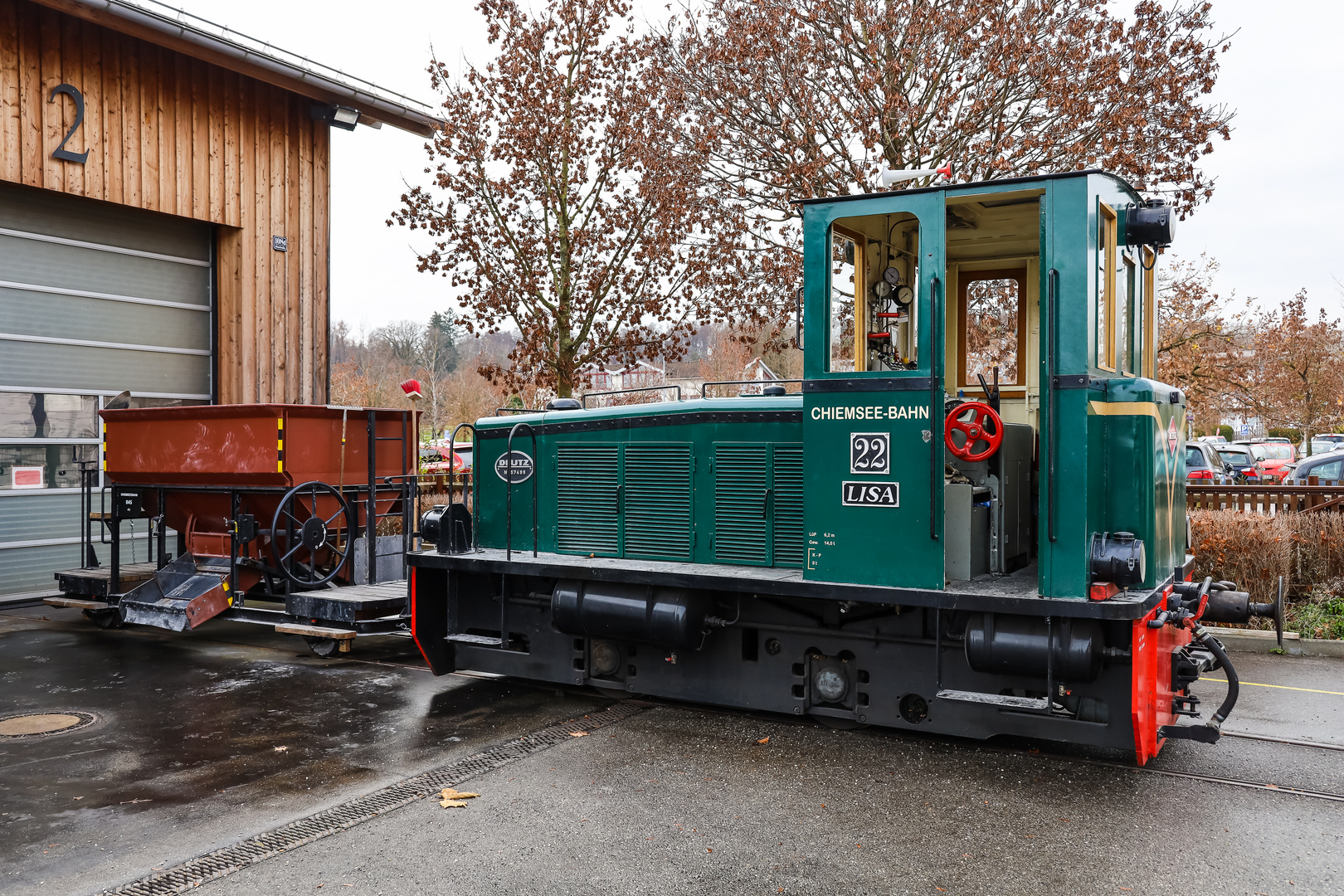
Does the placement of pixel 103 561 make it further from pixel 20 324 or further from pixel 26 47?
pixel 26 47

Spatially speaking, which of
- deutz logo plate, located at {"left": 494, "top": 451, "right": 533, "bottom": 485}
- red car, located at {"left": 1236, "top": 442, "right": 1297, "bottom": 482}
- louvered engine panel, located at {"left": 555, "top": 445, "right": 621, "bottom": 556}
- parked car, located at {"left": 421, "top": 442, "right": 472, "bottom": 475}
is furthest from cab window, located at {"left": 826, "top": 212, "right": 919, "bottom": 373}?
red car, located at {"left": 1236, "top": 442, "right": 1297, "bottom": 482}

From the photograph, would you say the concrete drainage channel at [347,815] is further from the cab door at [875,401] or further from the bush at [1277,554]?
the bush at [1277,554]

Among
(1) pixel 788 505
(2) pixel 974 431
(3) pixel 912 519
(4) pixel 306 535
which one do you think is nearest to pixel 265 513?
(4) pixel 306 535

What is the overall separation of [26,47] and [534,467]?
8835 millimetres

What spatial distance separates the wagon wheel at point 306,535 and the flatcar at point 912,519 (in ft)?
5.66

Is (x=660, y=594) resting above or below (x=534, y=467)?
below

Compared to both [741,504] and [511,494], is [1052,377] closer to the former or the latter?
[741,504]

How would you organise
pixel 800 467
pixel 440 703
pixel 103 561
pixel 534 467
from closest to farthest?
1. pixel 800 467
2. pixel 440 703
3. pixel 534 467
4. pixel 103 561

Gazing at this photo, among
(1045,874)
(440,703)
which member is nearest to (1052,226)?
(1045,874)

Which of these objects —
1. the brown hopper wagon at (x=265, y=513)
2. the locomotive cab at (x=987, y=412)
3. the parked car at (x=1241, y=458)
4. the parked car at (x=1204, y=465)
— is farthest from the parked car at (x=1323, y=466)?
the brown hopper wagon at (x=265, y=513)

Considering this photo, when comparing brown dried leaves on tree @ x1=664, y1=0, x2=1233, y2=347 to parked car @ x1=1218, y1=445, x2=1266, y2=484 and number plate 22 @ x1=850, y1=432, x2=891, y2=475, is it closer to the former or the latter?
number plate 22 @ x1=850, y1=432, x2=891, y2=475

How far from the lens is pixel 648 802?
4.98 m

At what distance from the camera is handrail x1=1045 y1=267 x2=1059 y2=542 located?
4.88 m

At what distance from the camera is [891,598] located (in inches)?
207
